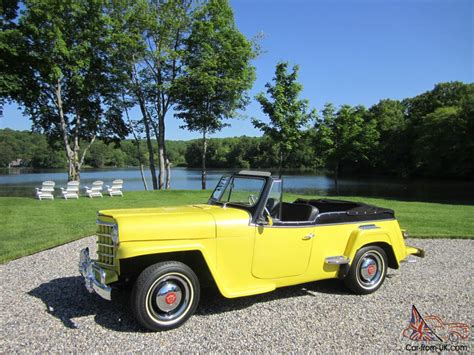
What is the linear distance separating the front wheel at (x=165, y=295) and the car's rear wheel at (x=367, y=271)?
2484mm

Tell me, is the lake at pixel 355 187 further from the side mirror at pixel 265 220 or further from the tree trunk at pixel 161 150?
the side mirror at pixel 265 220

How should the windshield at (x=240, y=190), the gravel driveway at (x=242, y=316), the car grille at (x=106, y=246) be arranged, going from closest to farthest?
the gravel driveway at (x=242, y=316), the car grille at (x=106, y=246), the windshield at (x=240, y=190)

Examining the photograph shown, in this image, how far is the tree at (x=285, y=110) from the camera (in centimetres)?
2430

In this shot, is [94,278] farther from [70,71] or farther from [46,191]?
[70,71]

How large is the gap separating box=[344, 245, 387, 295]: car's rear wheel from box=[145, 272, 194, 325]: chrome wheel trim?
253 cm

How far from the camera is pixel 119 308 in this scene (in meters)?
4.77

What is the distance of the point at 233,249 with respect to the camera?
15.0 feet

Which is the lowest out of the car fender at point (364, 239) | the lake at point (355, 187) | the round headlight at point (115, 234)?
the lake at point (355, 187)

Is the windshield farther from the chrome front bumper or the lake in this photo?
the lake

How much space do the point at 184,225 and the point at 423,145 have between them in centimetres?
5611

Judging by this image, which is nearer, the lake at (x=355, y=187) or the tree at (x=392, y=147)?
the lake at (x=355, y=187)

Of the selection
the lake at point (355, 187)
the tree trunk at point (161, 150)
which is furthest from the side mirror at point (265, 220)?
the lake at point (355, 187)

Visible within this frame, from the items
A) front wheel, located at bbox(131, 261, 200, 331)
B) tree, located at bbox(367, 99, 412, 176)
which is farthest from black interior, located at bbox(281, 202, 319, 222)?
tree, located at bbox(367, 99, 412, 176)

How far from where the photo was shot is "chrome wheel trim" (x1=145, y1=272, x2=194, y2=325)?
162 inches
